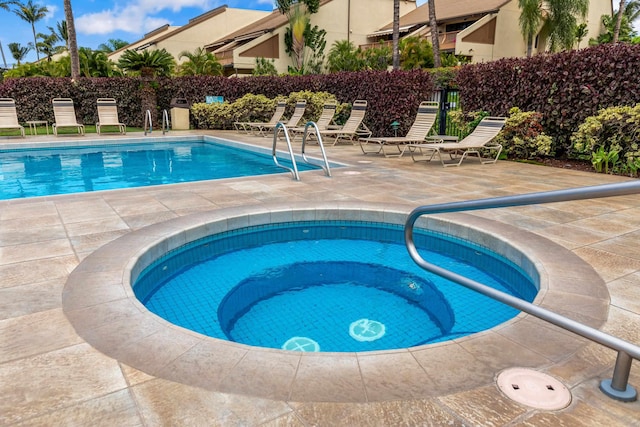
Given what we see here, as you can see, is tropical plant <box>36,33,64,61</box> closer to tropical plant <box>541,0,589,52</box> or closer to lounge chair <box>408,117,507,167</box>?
tropical plant <box>541,0,589,52</box>

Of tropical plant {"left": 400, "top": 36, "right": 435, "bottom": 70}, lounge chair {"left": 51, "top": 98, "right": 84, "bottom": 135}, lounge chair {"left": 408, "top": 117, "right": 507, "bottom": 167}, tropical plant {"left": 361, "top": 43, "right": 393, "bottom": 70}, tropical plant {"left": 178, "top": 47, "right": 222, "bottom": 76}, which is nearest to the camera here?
lounge chair {"left": 408, "top": 117, "right": 507, "bottom": 167}

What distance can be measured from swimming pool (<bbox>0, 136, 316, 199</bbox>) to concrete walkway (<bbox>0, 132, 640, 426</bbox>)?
10.4 ft

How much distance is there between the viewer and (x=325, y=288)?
4438mm

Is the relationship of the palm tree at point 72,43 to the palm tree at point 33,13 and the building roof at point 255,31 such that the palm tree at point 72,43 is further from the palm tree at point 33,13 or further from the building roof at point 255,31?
the palm tree at point 33,13

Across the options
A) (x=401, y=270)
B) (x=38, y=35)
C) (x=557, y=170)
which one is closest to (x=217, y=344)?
(x=401, y=270)

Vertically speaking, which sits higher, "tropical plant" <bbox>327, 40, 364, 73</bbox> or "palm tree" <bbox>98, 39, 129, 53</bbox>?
"palm tree" <bbox>98, 39, 129, 53</bbox>

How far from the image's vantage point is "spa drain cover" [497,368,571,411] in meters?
2.14

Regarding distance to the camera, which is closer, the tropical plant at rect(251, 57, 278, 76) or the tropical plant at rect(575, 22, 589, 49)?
the tropical plant at rect(251, 57, 278, 76)

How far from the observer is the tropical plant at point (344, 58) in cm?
3089

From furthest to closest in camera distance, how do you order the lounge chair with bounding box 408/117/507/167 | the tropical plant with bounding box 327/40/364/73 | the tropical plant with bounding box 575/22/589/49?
1. the tropical plant with bounding box 575/22/589/49
2. the tropical plant with bounding box 327/40/364/73
3. the lounge chair with bounding box 408/117/507/167

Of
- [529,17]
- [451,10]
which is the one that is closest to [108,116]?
[451,10]

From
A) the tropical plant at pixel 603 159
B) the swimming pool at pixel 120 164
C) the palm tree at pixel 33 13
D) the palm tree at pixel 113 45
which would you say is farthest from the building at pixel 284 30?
the palm tree at pixel 33 13

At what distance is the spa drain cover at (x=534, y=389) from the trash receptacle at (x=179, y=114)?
17990 mm

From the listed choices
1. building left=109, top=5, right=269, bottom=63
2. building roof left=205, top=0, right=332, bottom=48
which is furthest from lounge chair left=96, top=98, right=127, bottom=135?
building left=109, top=5, right=269, bottom=63
